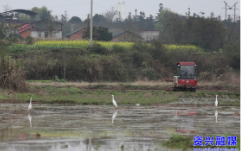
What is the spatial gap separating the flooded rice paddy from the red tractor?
1491cm

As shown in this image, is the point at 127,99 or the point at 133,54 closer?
the point at 127,99

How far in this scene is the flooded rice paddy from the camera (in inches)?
400

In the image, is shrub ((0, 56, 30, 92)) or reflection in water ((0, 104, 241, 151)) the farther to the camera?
shrub ((0, 56, 30, 92))

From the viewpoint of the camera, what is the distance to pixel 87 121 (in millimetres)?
15047

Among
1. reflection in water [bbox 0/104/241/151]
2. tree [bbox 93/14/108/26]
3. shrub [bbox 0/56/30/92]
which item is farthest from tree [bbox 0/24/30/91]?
tree [bbox 93/14/108/26]

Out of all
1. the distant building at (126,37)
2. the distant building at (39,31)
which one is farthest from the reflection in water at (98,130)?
the distant building at (39,31)

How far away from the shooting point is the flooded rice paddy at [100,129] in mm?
10172

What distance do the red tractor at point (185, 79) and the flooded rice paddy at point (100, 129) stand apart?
14.9 m

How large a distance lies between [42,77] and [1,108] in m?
25.3

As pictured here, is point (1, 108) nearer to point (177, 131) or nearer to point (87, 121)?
point (87, 121)

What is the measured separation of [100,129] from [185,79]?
21.0 metres

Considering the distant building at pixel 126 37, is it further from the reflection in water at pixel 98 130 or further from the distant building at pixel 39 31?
the reflection in water at pixel 98 130

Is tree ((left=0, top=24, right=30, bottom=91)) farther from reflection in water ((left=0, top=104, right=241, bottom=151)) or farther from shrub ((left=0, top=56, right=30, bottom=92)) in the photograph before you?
reflection in water ((left=0, top=104, right=241, bottom=151))

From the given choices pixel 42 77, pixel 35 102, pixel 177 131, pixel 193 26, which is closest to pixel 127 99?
pixel 35 102
